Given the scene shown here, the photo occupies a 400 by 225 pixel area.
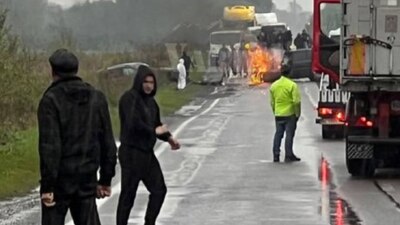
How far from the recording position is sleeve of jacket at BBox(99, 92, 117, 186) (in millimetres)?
9352

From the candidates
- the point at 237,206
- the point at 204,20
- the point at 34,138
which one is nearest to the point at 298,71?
the point at 204,20

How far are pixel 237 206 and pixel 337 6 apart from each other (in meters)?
7.22

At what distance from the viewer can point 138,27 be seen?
37094 mm

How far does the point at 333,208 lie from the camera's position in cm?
1510

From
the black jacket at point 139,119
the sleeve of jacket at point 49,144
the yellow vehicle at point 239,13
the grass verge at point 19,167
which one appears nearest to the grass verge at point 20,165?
the grass verge at point 19,167

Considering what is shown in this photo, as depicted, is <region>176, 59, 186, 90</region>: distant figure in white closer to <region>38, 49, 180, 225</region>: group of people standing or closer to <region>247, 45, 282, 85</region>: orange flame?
<region>247, 45, 282, 85</region>: orange flame

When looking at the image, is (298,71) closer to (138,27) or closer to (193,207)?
(138,27)

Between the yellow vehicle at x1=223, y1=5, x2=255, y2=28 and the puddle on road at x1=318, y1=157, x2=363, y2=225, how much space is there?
1717 inches

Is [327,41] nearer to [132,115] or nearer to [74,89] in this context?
[132,115]

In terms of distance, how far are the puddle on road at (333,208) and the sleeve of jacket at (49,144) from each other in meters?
5.37

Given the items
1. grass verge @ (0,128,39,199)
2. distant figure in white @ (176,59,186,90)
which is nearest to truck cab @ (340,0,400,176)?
grass verge @ (0,128,39,199)

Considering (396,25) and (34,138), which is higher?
(396,25)

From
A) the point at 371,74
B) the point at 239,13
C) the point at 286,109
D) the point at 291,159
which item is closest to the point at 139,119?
the point at 371,74

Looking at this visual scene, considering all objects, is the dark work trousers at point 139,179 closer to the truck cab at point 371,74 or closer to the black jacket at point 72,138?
Answer: the black jacket at point 72,138
